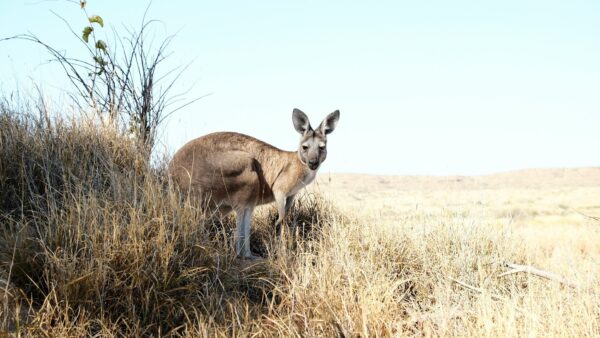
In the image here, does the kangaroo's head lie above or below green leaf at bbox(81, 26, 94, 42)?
below

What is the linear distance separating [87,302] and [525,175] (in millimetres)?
57952

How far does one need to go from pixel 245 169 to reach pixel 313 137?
1136mm

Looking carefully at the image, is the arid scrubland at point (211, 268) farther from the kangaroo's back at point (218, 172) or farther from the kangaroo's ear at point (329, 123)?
the kangaroo's ear at point (329, 123)

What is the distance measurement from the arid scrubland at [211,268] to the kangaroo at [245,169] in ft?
1.40

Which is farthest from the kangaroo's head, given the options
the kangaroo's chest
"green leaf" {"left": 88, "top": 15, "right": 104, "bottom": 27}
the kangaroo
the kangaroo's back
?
"green leaf" {"left": 88, "top": 15, "right": 104, "bottom": 27}

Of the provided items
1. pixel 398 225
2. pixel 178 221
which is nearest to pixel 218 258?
pixel 178 221

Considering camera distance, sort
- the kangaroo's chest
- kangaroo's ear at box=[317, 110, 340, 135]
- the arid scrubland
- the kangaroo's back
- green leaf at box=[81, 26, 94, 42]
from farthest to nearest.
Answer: green leaf at box=[81, 26, 94, 42]
kangaroo's ear at box=[317, 110, 340, 135]
the kangaroo's chest
the kangaroo's back
the arid scrubland

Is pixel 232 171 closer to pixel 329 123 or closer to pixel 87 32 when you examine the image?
pixel 329 123

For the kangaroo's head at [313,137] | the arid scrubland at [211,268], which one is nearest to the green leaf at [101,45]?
the arid scrubland at [211,268]

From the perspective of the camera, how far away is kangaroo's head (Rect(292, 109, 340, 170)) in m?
8.29

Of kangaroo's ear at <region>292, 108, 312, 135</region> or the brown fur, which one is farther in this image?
kangaroo's ear at <region>292, 108, 312, 135</region>

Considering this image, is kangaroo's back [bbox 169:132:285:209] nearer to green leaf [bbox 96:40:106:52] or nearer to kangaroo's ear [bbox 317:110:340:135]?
kangaroo's ear [bbox 317:110:340:135]

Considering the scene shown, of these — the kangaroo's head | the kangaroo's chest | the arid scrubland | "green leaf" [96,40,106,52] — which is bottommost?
the arid scrubland

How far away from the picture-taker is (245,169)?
793 cm
